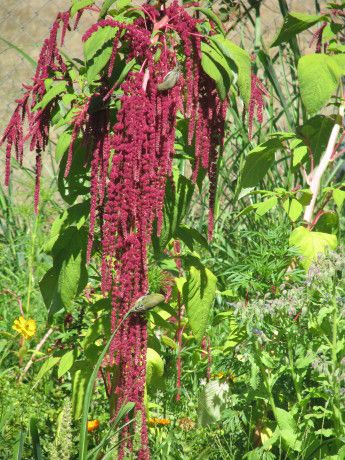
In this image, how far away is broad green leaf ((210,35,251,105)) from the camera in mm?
2855

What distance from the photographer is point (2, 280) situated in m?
5.45

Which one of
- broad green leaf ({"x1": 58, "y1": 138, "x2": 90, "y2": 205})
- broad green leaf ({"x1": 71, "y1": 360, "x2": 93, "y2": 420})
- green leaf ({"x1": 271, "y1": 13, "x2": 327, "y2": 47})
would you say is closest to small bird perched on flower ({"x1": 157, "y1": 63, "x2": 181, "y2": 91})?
broad green leaf ({"x1": 58, "y1": 138, "x2": 90, "y2": 205})

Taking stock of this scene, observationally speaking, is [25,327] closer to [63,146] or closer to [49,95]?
[63,146]

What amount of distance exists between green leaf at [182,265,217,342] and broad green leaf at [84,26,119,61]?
84cm

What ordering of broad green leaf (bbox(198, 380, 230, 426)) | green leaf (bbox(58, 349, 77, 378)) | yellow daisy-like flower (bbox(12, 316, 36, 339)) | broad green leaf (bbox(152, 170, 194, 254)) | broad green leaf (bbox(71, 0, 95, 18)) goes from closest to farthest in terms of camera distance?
broad green leaf (bbox(71, 0, 95, 18)) → broad green leaf (bbox(152, 170, 194, 254)) → green leaf (bbox(58, 349, 77, 378)) → broad green leaf (bbox(198, 380, 230, 426)) → yellow daisy-like flower (bbox(12, 316, 36, 339))

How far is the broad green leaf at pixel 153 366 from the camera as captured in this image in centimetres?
317

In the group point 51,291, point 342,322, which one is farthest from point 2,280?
point 342,322

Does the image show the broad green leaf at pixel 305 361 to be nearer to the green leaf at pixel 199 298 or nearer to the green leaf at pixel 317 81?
the green leaf at pixel 199 298

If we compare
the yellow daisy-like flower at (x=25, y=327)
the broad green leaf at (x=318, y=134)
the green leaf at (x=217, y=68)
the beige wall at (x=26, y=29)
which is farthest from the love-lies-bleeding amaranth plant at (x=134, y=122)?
the beige wall at (x=26, y=29)

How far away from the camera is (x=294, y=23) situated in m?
3.51

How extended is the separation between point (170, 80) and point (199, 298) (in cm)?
85

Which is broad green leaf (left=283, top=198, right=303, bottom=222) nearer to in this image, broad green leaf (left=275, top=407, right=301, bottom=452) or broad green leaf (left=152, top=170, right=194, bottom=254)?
broad green leaf (left=152, top=170, right=194, bottom=254)

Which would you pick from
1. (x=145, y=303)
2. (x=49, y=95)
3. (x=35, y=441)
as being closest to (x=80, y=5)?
(x=49, y=95)

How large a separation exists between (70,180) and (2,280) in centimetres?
243
